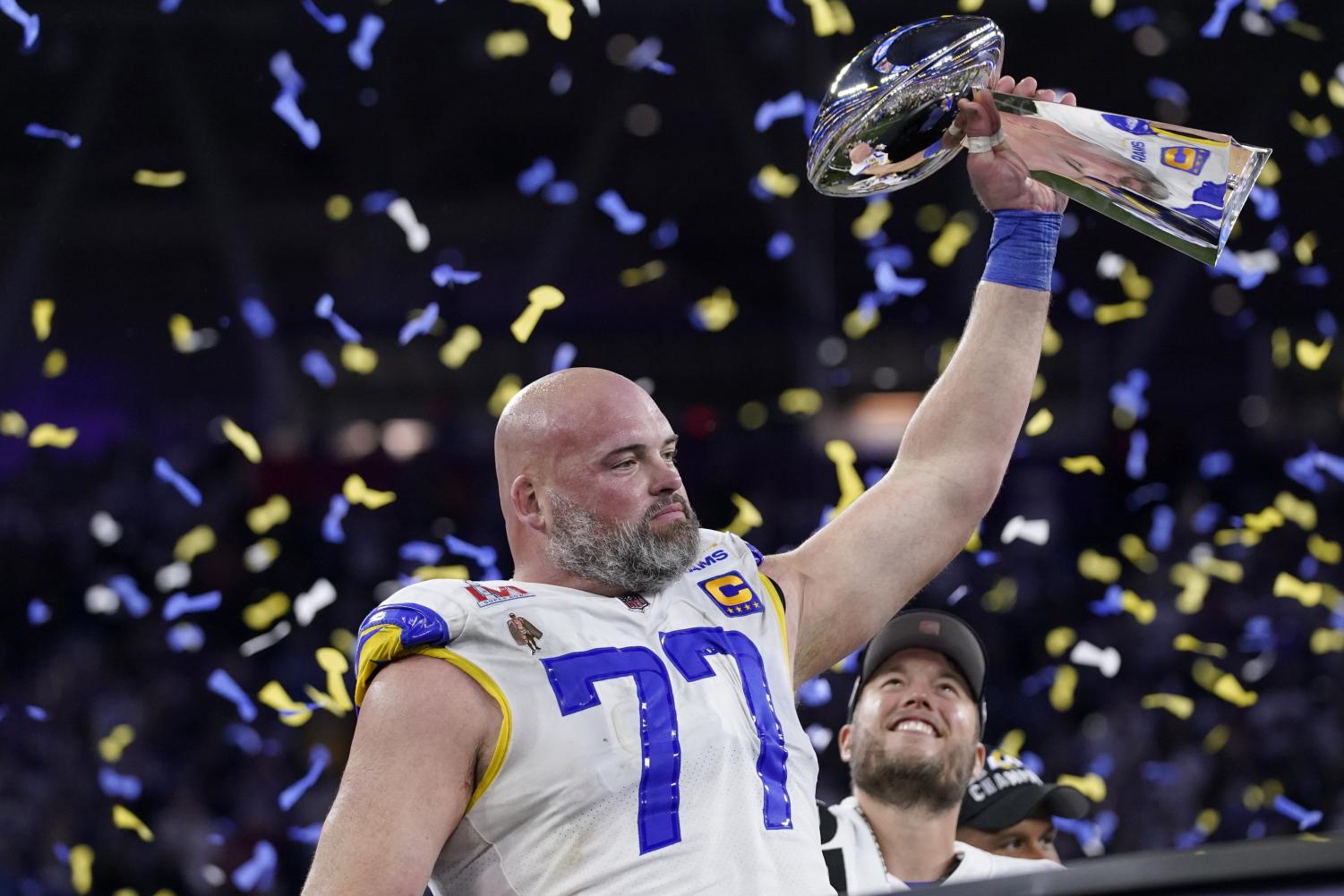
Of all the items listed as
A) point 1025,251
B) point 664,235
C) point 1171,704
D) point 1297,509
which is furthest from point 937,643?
point 664,235

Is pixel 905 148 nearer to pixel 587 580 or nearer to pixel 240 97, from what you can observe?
pixel 587 580

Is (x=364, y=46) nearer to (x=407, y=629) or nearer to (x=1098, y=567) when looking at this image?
(x=1098, y=567)

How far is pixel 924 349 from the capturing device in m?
12.9

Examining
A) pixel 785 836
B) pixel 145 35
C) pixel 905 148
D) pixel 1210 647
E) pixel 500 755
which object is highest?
pixel 145 35

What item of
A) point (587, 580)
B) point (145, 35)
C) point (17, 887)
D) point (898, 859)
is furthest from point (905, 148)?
point (145, 35)

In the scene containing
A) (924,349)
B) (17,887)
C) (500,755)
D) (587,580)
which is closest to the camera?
(500,755)

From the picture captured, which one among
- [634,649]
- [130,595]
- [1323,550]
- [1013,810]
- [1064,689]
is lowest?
[1064,689]

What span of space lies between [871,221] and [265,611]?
160 inches

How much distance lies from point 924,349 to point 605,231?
2.66m

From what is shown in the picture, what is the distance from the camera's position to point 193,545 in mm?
8500

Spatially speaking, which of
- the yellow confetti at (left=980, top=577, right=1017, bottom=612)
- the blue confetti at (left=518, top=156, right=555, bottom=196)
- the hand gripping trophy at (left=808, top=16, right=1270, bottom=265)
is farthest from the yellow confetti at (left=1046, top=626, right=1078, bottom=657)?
the hand gripping trophy at (left=808, top=16, right=1270, bottom=265)

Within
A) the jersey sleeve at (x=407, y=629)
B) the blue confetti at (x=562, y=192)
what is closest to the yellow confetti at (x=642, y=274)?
the blue confetti at (x=562, y=192)

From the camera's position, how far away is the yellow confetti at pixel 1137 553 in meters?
9.33

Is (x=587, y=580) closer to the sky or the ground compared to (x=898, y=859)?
closer to the sky
